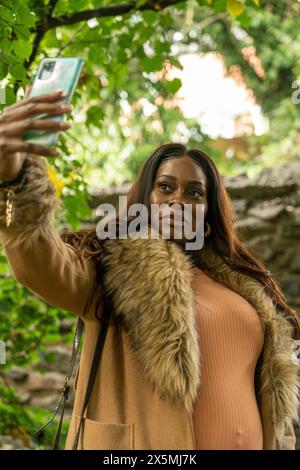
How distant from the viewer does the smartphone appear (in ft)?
4.33

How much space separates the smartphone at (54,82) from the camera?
4.33ft

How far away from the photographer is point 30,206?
149 cm

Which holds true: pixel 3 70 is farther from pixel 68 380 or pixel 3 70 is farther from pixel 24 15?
pixel 68 380

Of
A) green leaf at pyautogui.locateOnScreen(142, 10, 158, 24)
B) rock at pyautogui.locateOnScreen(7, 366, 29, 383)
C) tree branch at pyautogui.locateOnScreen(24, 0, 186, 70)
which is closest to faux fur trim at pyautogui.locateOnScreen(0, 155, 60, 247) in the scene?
tree branch at pyautogui.locateOnScreen(24, 0, 186, 70)

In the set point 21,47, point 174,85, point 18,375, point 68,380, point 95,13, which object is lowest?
point 68,380

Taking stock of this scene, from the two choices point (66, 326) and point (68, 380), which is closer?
point (68, 380)

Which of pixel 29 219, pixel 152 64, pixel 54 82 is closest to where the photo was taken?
pixel 54 82

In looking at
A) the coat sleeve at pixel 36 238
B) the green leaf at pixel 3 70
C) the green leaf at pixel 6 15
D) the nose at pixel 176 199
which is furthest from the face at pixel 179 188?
the green leaf at pixel 6 15

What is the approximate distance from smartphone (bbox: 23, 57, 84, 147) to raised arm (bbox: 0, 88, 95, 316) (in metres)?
0.04

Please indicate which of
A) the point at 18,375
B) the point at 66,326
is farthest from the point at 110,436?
the point at 18,375

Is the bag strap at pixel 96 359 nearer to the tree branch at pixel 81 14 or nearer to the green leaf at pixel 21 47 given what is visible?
the green leaf at pixel 21 47

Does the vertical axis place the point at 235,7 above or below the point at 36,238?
above

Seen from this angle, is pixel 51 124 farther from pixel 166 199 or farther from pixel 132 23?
pixel 132 23

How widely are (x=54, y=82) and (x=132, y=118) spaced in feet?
25.2
